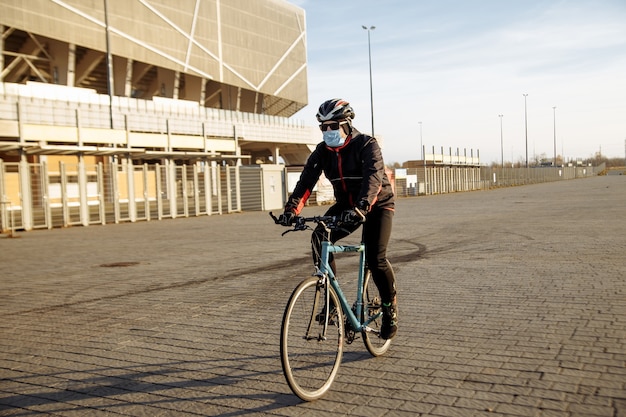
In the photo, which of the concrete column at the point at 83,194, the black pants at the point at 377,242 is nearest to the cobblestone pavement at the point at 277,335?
the black pants at the point at 377,242

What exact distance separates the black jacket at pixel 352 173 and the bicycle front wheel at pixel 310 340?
0.72 m

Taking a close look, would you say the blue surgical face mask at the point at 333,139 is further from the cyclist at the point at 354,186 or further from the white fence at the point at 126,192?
the white fence at the point at 126,192

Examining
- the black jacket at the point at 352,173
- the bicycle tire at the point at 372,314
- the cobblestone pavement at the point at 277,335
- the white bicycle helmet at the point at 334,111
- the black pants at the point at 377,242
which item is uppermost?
the white bicycle helmet at the point at 334,111

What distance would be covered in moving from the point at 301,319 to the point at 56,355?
101 inches

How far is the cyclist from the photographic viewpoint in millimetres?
4395

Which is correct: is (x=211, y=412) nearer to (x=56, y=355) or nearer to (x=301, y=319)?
(x=301, y=319)

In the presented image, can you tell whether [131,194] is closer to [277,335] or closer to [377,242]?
[277,335]

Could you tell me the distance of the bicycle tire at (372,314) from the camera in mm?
4840

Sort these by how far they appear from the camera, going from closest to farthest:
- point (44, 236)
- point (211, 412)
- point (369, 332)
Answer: point (211, 412)
point (369, 332)
point (44, 236)

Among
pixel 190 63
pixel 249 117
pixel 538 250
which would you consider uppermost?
pixel 190 63

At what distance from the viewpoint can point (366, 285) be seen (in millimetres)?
4961

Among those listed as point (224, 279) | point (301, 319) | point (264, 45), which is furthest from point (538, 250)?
point (264, 45)

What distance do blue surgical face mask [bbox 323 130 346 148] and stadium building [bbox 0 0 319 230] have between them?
1972 cm

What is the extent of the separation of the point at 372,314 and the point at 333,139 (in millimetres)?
1430
